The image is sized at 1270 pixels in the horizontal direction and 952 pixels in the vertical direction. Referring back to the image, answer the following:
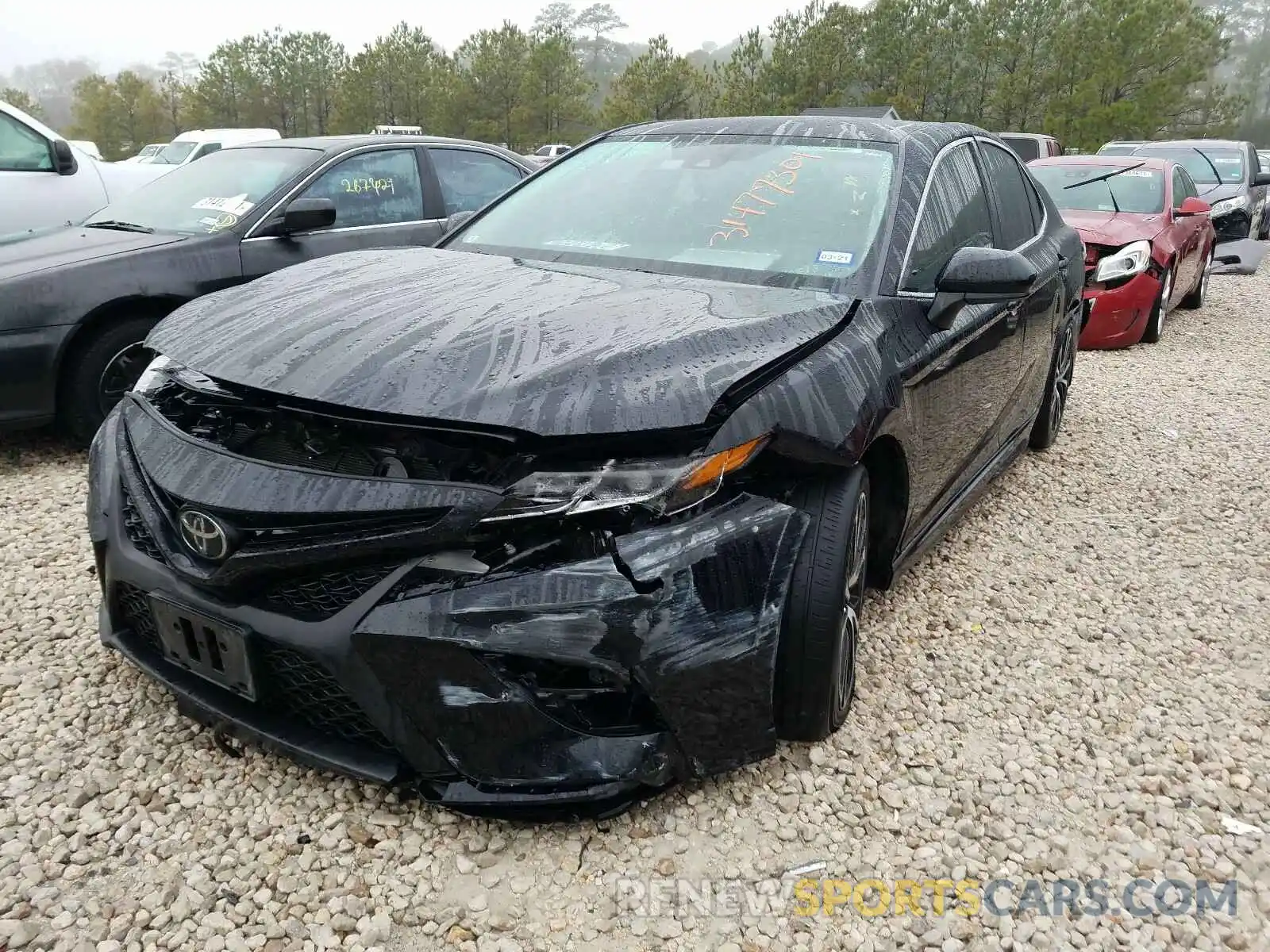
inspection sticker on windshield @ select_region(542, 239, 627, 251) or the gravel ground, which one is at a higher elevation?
inspection sticker on windshield @ select_region(542, 239, 627, 251)

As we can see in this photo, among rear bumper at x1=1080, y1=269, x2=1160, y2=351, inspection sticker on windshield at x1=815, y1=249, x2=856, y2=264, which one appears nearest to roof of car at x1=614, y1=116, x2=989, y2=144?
inspection sticker on windshield at x1=815, y1=249, x2=856, y2=264

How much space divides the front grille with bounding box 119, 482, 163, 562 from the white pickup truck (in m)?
5.13

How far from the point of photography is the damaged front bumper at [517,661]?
1.81m

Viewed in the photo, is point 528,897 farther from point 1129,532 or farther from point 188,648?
point 1129,532

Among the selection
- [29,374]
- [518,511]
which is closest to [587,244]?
[518,511]

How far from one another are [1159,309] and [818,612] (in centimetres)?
681

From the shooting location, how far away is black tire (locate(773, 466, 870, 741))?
2.12m

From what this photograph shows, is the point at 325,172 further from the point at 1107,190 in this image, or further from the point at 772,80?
the point at 772,80

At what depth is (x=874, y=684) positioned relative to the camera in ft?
9.08

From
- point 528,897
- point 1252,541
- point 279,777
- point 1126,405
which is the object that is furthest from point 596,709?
point 1126,405

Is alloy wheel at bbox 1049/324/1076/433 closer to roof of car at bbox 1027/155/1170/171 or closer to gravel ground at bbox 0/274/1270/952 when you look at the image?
gravel ground at bbox 0/274/1270/952

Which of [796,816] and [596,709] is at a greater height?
[596,709]

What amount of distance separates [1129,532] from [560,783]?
10.1 ft

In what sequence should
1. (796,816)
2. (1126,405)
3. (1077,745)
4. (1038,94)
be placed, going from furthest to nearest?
(1038,94) < (1126,405) < (1077,745) < (796,816)
